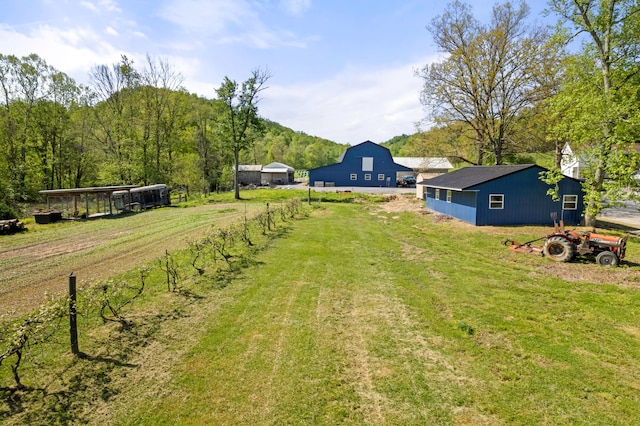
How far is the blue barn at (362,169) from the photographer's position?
170ft

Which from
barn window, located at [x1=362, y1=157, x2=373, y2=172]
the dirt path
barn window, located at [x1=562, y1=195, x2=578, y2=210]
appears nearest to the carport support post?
the dirt path

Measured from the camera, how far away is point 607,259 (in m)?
11.7

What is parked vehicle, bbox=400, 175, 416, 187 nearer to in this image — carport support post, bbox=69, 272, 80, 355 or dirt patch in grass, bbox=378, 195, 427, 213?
dirt patch in grass, bbox=378, 195, 427, 213

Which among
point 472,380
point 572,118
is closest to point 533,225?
point 572,118

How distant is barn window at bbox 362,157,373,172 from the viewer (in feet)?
170

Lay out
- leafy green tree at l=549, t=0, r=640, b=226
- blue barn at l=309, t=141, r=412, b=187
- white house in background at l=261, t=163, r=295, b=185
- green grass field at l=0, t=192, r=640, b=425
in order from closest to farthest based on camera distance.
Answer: green grass field at l=0, t=192, r=640, b=425
leafy green tree at l=549, t=0, r=640, b=226
blue barn at l=309, t=141, r=412, b=187
white house in background at l=261, t=163, r=295, b=185

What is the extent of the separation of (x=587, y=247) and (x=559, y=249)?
2.89ft

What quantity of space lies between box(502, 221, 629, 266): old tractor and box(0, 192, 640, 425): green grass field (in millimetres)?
916

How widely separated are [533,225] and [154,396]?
72.0 feet

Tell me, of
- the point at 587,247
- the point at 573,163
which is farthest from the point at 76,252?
the point at 573,163

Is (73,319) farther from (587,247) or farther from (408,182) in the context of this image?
(408,182)

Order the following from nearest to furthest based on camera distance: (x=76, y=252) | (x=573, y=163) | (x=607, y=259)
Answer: (x=607, y=259)
(x=76, y=252)
(x=573, y=163)

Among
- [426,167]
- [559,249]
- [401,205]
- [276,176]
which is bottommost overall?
[559,249]

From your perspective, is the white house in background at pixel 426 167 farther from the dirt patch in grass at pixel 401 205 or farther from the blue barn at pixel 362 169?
the blue barn at pixel 362 169
